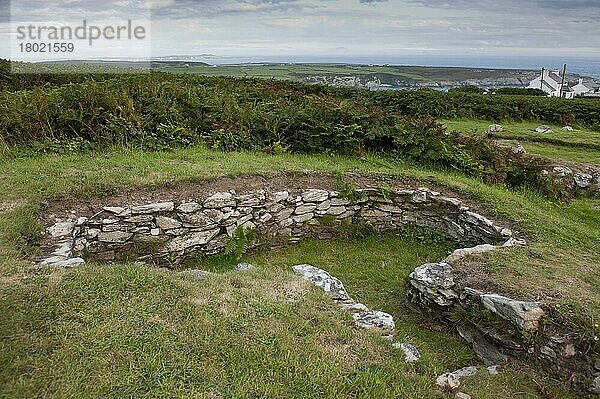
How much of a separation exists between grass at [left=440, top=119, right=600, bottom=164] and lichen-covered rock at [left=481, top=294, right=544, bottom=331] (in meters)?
8.10

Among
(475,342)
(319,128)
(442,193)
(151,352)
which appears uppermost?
(319,128)

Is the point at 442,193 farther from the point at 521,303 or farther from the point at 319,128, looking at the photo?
the point at 521,303

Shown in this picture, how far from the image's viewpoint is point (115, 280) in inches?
202

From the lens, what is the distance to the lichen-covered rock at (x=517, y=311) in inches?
192

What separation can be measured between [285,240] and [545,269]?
13.4 feet

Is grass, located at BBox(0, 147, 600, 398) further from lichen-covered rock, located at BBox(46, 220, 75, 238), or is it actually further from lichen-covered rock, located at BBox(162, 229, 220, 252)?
lichen-covered rock, located at BBox(162, 229, 220, 252)

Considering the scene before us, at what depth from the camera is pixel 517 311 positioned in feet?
16.3

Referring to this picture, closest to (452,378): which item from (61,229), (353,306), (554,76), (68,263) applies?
(353,306)

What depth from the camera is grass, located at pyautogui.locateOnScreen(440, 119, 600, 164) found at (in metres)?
12.7

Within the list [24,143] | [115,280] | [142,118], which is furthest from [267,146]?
[115,280]

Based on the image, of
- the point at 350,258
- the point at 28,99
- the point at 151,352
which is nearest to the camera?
the point at 151,352

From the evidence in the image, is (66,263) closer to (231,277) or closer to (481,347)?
(231,277)

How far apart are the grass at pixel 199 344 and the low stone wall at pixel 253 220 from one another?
146cm

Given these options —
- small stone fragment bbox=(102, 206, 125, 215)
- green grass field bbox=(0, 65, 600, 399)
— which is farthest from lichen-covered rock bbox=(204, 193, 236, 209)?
small stone fragment bbox=(102, 206, 125, 215)
